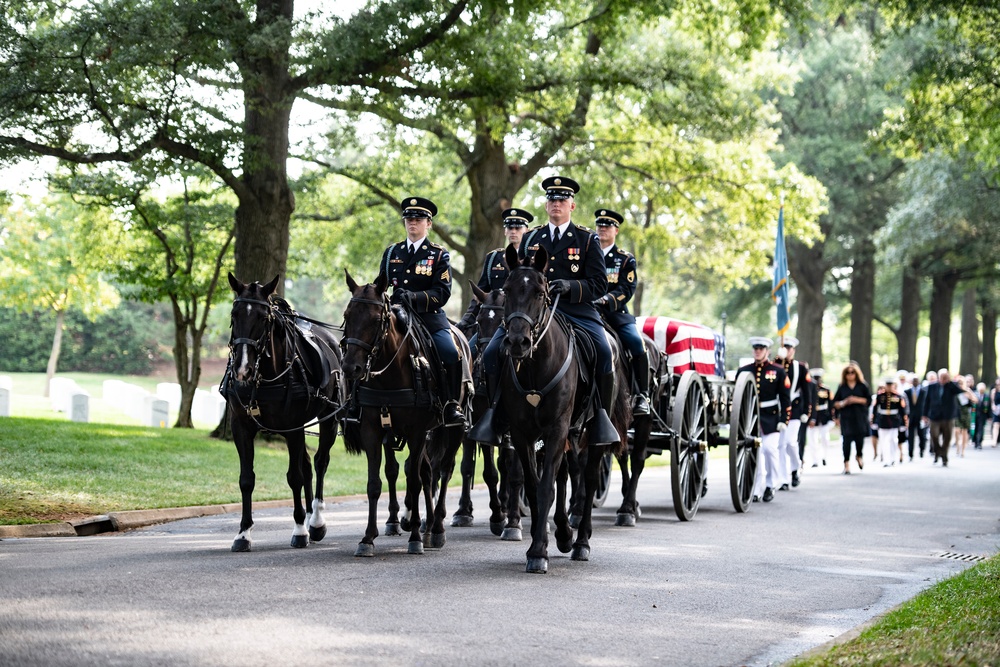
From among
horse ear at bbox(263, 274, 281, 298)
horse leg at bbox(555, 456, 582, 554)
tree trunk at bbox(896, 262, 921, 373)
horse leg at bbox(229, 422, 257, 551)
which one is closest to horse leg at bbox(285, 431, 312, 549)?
horse leg at bbox(229, 422, 257, 551)

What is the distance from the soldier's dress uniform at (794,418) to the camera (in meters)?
19.1

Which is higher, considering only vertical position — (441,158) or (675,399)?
(441,158)

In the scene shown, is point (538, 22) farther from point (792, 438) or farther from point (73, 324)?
point (73, 324)

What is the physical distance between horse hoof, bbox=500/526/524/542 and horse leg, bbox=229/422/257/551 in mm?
2466

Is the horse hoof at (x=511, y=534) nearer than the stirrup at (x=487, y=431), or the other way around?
the stirrup at (x=487, y=431)

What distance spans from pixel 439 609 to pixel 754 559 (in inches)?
162

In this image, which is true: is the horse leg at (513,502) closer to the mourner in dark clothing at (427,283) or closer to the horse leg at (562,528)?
the mourner in dark clothing at (427,283)

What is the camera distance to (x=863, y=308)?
152 feet

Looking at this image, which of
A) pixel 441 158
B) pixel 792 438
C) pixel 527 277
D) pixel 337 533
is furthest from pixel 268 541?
pixel 441 158

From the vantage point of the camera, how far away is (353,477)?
61.5ft

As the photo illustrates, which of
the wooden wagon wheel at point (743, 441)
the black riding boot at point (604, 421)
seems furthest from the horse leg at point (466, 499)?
the wooden wagon wheel at point (743, 441)

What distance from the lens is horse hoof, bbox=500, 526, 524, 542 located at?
11273 mm

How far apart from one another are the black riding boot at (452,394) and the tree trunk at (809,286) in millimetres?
35847

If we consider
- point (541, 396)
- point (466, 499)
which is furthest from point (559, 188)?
point (466, 499)
